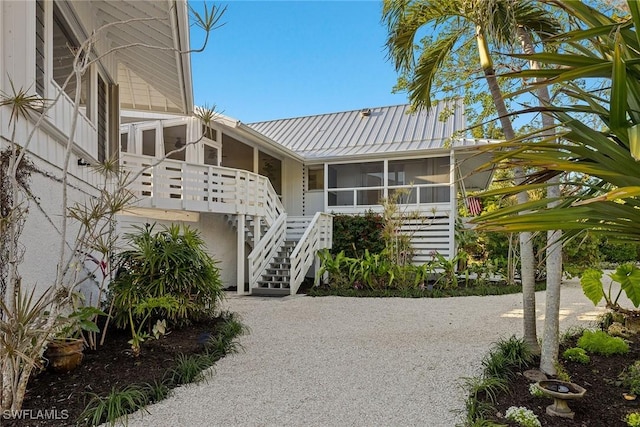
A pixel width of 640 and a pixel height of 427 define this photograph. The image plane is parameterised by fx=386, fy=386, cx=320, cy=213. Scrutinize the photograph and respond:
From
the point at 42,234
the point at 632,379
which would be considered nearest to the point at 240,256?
the point at 42,234

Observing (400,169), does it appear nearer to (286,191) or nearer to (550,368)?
(286,191)

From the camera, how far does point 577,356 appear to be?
4.13 metres

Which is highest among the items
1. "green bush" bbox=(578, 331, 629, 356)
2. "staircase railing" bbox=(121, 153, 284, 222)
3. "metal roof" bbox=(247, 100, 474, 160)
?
"metal roof" bbox=(247, 100, 474, 160)

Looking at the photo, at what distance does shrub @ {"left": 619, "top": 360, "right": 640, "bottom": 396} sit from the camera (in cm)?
338

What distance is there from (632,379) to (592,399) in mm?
517

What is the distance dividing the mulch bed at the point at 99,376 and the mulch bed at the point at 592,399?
3.31 m

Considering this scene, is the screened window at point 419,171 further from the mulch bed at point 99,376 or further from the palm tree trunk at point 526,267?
the mulch bed at point 99,376

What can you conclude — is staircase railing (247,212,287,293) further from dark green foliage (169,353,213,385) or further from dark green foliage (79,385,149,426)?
dark green foliage (79,385,149,426)

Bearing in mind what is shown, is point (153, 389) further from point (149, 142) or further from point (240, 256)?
point (149, 142)

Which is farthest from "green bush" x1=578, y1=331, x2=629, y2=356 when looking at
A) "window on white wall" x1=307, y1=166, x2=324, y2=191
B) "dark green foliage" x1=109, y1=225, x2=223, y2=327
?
"window on white wall" x1=307, y1=166, x2=324, y2=191

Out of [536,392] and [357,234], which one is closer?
[536,392]

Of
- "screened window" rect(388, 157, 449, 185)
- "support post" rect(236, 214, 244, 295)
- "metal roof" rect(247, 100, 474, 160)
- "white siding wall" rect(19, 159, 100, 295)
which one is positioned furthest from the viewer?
"metal roof" rect(247, 100, 474, 160)

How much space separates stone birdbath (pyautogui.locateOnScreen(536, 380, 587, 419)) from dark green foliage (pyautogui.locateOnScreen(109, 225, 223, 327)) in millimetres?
4309

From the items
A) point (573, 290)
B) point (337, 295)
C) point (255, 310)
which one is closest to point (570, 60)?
point (255, 310)
